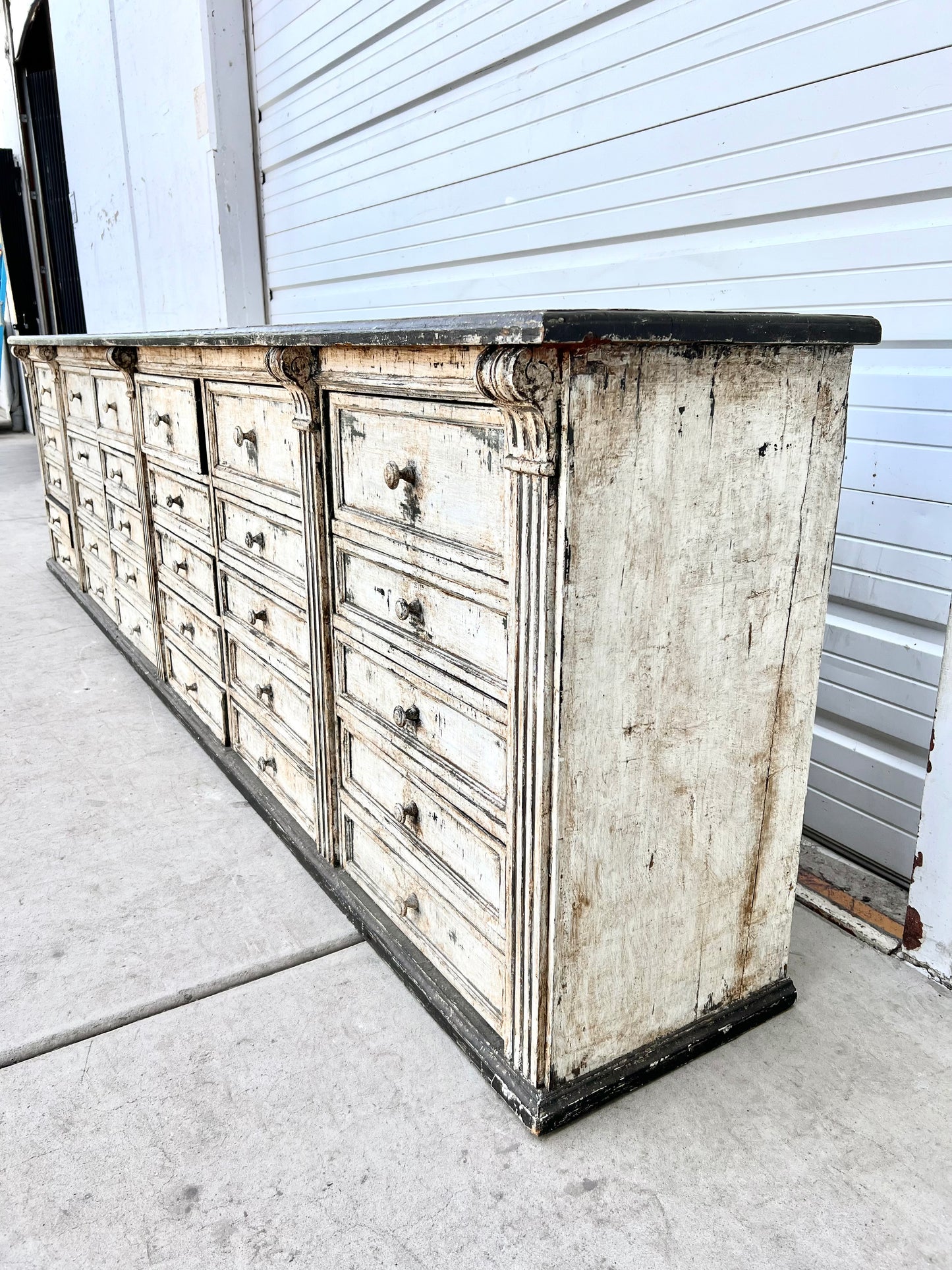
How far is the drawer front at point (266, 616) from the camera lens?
7.58 ft

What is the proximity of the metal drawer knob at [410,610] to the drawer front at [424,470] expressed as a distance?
0.13m

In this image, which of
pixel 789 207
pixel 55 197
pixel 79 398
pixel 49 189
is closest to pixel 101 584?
pixel 79 398

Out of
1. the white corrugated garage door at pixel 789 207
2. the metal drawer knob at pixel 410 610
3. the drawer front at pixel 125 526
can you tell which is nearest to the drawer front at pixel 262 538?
the metal drawer knob at pixel 410 610

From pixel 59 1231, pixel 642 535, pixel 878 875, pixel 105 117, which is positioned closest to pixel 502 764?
pixel 642 535

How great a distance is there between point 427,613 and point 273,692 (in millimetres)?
985

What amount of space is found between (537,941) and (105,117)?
814cm

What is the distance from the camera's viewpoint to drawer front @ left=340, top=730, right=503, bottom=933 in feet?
5.44

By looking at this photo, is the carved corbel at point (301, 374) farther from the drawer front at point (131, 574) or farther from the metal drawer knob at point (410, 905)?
the drawer front at point (131, 574)

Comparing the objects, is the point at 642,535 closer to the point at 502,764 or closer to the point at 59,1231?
the point at 502,764

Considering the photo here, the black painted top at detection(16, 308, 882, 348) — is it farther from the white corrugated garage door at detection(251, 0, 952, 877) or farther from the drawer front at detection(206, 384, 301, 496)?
the white corrugated garage door at detection(251, 0, 952, 877)

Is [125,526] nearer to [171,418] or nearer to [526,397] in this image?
[171,418]

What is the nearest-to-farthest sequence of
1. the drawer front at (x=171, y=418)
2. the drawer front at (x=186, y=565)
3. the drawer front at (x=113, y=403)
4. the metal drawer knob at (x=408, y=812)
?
the metal drawer knob at (x=408, y=812), the drawer front at (x=171, y=418), the drawer front at (x=186, y=565), the drawer front at (x=113, y=403)

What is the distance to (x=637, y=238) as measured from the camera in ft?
8.80

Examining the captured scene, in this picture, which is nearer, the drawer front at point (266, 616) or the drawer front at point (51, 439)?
the drawer front at point (266, 616)
